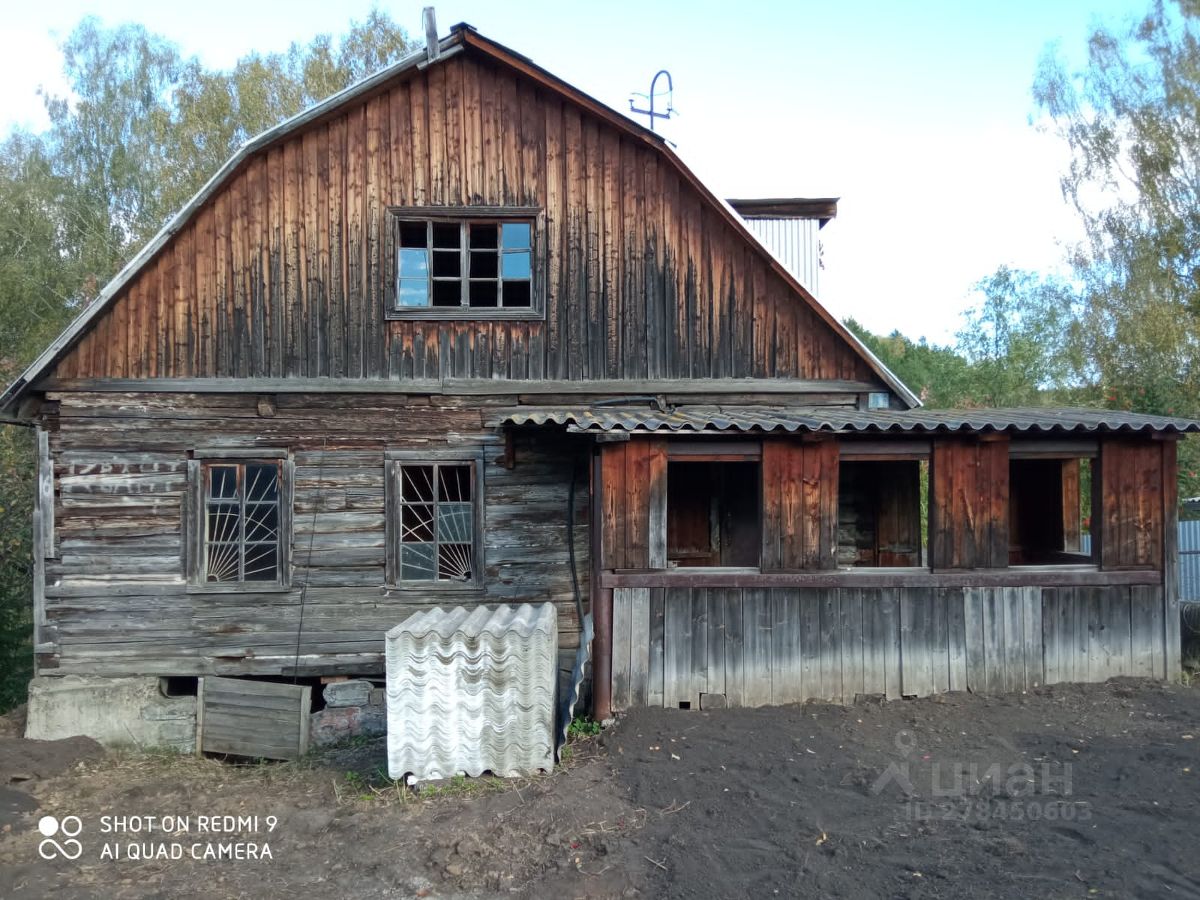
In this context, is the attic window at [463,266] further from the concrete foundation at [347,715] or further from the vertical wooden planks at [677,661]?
the concrete foundation at [347,715]

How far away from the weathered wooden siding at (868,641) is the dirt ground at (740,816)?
25cm

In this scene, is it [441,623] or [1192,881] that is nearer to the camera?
[1192,881]

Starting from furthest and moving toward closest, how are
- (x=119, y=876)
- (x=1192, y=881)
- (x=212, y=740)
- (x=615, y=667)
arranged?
(x=212, y=740) < (x=615, y=667) < (x=119, y=876) < (x=1192, y=881)

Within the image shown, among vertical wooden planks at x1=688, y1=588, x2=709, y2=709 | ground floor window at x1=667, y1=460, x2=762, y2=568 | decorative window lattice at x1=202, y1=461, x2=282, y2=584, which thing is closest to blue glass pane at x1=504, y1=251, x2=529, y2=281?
ground floor window at x1=667, y1=460, x2=762, y2=568

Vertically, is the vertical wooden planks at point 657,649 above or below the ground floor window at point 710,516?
below

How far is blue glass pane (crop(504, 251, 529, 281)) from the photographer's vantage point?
975 centimetres

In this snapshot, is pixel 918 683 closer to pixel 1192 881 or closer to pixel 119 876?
pixel 1192 881

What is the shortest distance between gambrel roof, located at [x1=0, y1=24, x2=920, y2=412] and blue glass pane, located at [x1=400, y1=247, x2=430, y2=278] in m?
1.72

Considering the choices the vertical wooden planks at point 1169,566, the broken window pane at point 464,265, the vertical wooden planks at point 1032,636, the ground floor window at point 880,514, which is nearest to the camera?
the vertical wooden planks at point 1032,636

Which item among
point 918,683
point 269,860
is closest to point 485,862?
point 269,860

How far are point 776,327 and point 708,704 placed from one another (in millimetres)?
4217

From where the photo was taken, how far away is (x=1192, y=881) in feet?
15.5

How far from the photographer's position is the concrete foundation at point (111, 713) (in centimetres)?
932

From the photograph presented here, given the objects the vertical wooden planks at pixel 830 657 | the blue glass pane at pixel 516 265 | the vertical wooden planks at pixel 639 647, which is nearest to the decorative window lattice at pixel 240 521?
the blue glass pane at pixel 516 265
